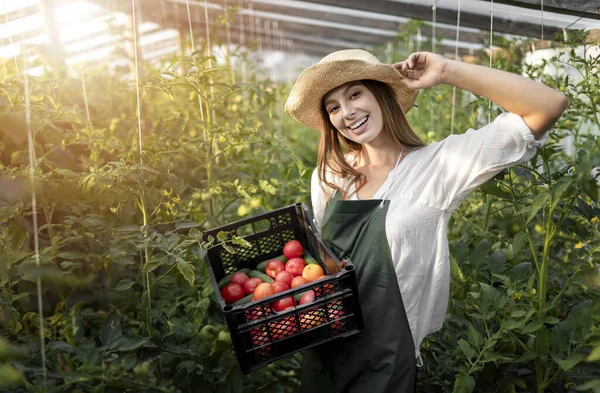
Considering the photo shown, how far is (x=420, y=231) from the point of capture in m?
1.29

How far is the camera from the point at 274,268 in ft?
4.92

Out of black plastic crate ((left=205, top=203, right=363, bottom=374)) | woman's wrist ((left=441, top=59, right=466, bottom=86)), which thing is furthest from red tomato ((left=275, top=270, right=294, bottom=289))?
woman's wrist ((left=441, top=59, right=466, bottom=86))

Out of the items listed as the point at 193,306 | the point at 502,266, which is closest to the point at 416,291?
the point at 502,266

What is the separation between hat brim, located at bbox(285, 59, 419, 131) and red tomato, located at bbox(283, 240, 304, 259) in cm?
42

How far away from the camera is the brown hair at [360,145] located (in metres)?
1.43

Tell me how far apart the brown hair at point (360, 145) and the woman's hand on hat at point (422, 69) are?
9 centimetres

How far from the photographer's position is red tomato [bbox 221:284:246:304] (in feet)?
4.47

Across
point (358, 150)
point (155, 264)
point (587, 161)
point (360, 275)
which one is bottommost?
point (360, 275)

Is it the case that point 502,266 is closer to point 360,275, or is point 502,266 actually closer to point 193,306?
point 360,275

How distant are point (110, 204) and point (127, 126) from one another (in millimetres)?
969

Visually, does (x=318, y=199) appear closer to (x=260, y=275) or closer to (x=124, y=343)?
(x=260, y=275)

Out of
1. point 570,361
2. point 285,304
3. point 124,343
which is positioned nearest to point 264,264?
point 285,304

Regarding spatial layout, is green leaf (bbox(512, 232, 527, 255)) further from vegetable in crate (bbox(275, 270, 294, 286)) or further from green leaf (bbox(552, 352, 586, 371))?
vegetable in crate (bbox(275, 270, 294, 286))

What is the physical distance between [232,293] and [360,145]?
66cm
